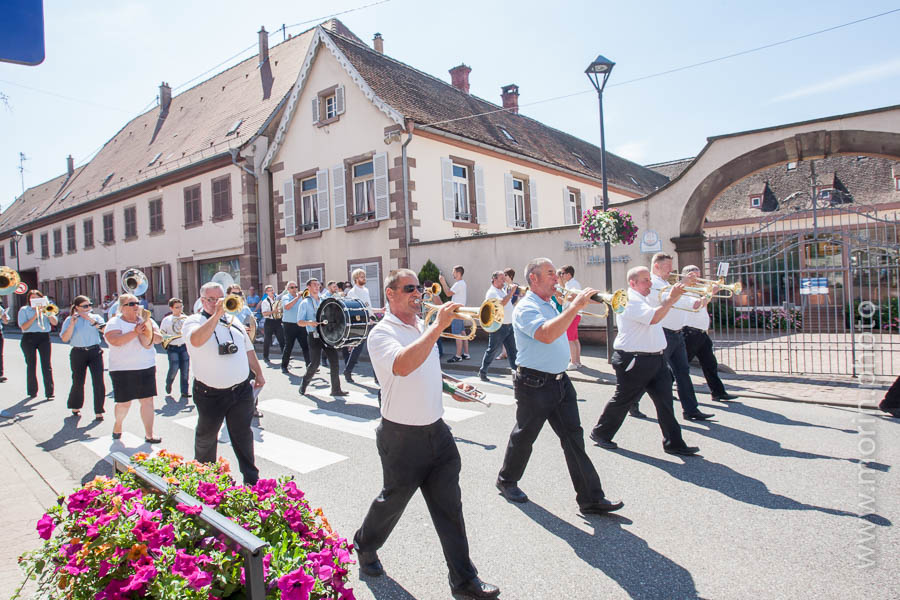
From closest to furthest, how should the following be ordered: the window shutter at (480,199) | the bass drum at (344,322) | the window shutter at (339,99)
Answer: the bass drum at (344,322) < the window shutter at (339,99) < the window shutter at (480,199)

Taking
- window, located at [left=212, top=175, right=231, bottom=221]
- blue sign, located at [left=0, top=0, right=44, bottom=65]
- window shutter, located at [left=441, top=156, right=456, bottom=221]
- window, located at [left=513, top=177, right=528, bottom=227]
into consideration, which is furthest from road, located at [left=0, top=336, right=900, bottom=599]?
window, located at [left=212, top=175, right=231, bottom=221]

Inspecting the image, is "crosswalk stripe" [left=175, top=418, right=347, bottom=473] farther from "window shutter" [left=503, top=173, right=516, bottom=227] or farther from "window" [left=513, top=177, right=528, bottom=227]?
"window" [left=513, top=177, right=528, bottom=227]

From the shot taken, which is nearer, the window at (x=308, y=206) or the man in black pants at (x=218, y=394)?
the man in black pants at (x=218, y=394)

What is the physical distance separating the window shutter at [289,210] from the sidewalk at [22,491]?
41.9 ft

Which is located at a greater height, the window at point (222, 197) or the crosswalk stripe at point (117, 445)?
the window at point (222, 197)

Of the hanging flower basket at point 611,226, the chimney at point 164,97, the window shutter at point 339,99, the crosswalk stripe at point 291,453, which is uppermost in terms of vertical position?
the chimney at point 164,97

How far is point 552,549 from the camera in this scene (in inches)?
139

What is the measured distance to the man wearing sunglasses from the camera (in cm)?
299

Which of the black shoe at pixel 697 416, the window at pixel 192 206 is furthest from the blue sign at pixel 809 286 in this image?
the window at pixel 192 206

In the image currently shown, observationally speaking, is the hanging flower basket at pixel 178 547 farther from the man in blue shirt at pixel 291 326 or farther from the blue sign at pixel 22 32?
the man in blue shirt at pixel 291 326

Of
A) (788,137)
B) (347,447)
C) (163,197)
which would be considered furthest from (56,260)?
(788,137)

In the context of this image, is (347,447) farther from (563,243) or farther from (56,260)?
(56,260)

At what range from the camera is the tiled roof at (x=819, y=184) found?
2567 cm

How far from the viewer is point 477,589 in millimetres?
2945
